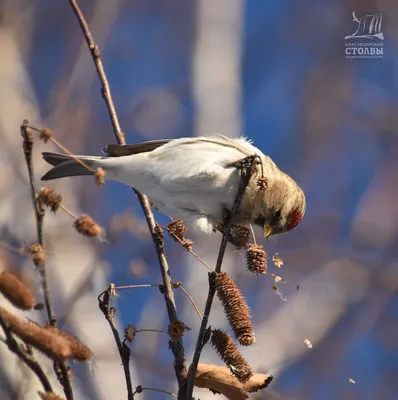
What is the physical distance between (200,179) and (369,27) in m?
2.67

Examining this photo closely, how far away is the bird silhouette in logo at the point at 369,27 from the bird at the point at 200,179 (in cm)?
228

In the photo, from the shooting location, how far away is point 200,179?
2.17 meters

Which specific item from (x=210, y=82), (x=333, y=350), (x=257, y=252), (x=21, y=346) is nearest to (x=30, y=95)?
(x=210, y=82)

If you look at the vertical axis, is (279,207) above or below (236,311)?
above

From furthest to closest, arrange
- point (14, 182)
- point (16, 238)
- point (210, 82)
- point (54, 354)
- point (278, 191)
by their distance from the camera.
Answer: point (210, 82) < point (14, 182) < point (16, 238) < point (278, 191) < point (54, 354)

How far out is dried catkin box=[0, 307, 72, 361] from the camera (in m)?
1.02

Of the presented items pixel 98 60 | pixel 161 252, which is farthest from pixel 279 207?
pixel 98 60

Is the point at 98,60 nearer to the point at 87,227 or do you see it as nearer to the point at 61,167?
the point at 61,167

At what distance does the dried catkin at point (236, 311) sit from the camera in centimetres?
139

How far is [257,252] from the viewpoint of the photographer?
1.56 meters

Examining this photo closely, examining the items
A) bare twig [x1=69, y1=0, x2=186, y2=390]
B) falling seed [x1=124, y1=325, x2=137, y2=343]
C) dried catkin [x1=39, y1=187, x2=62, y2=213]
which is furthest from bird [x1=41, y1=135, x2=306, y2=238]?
dried catkin [x1=39, y1=187, x2=62, y2=213]

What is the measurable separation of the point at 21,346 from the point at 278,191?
4.40 ft

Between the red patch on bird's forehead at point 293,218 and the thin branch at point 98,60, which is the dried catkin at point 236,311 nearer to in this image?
the thin branch at point 98,60

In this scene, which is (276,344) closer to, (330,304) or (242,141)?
Answer: (330,304)
